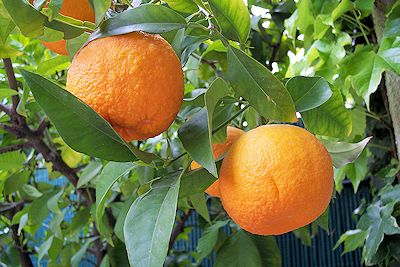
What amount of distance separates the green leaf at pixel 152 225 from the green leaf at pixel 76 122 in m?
0.03

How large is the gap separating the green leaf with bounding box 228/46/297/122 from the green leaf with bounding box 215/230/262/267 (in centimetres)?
60

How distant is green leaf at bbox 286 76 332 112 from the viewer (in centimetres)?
44

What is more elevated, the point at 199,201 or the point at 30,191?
the point at 199,201

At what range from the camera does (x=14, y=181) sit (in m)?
1.18

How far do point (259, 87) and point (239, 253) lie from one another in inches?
25.4

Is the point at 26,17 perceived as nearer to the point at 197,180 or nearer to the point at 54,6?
the point at 54,6

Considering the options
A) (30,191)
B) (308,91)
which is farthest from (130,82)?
(30,191)

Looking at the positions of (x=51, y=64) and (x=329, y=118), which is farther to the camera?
(x=51, y=64)

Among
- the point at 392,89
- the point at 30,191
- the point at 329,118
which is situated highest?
the point at 329,118

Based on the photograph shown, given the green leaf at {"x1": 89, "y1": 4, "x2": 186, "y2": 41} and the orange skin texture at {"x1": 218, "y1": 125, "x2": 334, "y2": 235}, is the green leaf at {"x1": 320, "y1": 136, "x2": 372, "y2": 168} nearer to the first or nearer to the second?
the orange skin texture at {"x1": 218, "y1": 125, "x2": 334, "y2": 235}

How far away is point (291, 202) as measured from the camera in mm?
385

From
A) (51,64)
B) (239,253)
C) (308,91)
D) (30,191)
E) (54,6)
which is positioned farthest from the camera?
(30,191)

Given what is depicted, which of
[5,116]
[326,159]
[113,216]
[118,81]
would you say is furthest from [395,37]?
[113,216]

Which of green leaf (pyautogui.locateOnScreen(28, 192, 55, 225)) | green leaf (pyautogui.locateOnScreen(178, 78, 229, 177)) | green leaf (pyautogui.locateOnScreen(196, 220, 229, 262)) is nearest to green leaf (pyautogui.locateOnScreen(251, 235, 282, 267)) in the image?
green leaf (pyautogui.locateOnScreen(196, 220, 229, 262))
